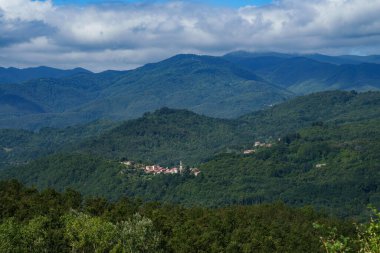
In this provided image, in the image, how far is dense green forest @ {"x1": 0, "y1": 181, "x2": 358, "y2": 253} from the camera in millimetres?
54500

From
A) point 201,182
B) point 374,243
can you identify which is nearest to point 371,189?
point 201,182

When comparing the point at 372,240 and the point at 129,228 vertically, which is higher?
the point at 372,240

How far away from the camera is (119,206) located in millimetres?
71812

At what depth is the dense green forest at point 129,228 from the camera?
179 feet

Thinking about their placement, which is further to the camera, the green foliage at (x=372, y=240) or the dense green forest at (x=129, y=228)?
the dense green forest at (x=129, y=228)

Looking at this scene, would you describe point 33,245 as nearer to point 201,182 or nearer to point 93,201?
point 93,201

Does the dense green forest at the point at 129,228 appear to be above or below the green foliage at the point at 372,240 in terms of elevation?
below

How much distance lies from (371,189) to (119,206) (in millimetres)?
134267

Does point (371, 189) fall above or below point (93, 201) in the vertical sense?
below

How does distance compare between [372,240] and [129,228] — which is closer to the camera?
[372,240]

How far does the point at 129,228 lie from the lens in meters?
57.6

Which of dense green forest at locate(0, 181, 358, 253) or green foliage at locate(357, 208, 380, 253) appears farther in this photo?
dense green forest at locate(0, 181, 358, 253)

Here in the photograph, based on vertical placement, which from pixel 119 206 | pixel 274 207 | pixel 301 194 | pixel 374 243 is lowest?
pixel 301 194

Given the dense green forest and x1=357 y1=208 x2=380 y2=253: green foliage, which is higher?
x1=357 y1=208 x2=380 y2=253: green foliage
